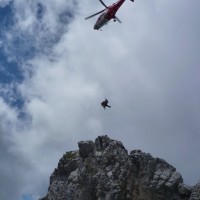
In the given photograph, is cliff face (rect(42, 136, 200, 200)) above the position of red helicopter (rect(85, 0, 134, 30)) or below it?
below

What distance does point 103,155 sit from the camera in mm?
150125

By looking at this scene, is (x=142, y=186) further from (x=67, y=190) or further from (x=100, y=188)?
(x=67, y=190)

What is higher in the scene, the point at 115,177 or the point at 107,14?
the point at 107,14

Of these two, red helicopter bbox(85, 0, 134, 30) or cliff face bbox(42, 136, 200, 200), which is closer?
red helicopter bbox(85, 0, 134, 30)

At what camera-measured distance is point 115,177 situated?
143 metres

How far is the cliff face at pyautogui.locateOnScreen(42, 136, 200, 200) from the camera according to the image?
13938 centimetres

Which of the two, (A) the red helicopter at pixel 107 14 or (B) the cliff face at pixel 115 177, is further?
(B) the cliff face at pixel 115 177

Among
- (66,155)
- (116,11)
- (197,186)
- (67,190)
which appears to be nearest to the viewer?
(116,11)

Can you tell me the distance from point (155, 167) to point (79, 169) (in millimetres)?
23622

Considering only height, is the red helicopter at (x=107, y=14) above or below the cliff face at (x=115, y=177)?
above

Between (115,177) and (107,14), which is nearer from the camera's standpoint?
(107,14)

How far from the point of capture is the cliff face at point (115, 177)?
457ft

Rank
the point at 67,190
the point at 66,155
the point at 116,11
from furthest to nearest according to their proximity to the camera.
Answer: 1. the point at 66,155
2. the point at 67,190
3. the point at 116,11

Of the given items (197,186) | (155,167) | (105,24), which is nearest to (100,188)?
(155,167)
